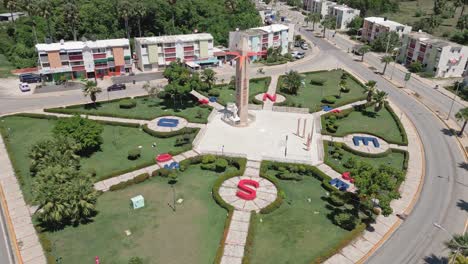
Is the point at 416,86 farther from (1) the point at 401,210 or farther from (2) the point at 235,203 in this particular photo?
(2) the point at 235,203

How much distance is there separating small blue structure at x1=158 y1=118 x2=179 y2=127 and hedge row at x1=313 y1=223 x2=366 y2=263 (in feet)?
164

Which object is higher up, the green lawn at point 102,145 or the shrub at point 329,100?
the shrub at point 329,100

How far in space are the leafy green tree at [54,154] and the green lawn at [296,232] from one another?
110 ft

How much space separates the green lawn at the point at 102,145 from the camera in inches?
2862

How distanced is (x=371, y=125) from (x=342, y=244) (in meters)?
48.3

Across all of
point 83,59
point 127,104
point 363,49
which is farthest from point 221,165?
point 363,49

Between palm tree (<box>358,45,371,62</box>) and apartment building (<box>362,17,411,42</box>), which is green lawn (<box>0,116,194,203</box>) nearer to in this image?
palm tree (<box>358,45,371,62</box>)

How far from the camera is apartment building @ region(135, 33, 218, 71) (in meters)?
127

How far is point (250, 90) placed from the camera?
116 meters

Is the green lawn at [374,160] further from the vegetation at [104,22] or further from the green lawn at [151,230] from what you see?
the vegetation at [104,22]

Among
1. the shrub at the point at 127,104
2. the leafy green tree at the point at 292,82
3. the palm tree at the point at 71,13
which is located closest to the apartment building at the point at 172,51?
the palm tree at the point at 71,13

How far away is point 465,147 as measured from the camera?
8394 cm

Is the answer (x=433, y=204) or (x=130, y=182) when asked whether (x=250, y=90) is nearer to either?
(x=130, y=182)

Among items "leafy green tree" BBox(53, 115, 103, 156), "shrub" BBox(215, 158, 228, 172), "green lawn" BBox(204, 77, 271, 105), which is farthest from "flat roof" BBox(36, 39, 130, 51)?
"shrub" BBox(215, 158, 228, 172)
